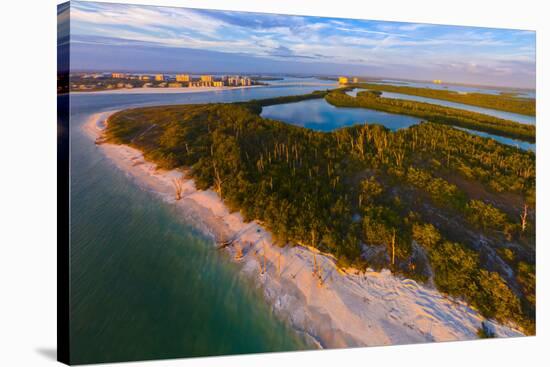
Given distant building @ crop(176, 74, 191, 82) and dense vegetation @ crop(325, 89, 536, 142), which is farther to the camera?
dense vegetation @ crop(325, 89, 536, 142)

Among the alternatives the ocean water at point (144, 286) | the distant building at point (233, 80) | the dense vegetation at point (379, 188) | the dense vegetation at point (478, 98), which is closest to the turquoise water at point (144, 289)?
the ocean water at point (144, 286)

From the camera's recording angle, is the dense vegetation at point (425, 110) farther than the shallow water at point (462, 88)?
Yes

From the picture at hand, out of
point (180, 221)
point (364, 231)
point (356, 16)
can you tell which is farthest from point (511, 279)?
point (180, 221)

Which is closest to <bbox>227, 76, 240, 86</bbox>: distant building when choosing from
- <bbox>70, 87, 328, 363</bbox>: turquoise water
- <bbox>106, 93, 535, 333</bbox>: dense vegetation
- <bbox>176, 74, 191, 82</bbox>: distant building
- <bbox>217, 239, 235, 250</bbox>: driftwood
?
<bbox>106, 93, 535, 333</bbox>: dense vegetation

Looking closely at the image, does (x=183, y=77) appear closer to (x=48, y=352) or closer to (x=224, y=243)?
(x=224, y=243)

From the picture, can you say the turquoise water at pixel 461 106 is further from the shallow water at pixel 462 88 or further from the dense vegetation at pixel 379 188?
the dense vegetation at pixel 379 188

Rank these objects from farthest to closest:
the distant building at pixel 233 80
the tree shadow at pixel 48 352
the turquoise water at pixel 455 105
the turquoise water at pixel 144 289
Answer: the turquoise water at pixel 455 105 < the distant building at pixel 233 80 < the tree shadow at pixel 48 352 < the turquoise water at pixel 144 289

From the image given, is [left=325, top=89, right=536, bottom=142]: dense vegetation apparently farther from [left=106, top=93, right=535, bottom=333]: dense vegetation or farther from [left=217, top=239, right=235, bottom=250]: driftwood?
[left=217, top=239, right=235, bottom=250]: driftwood
